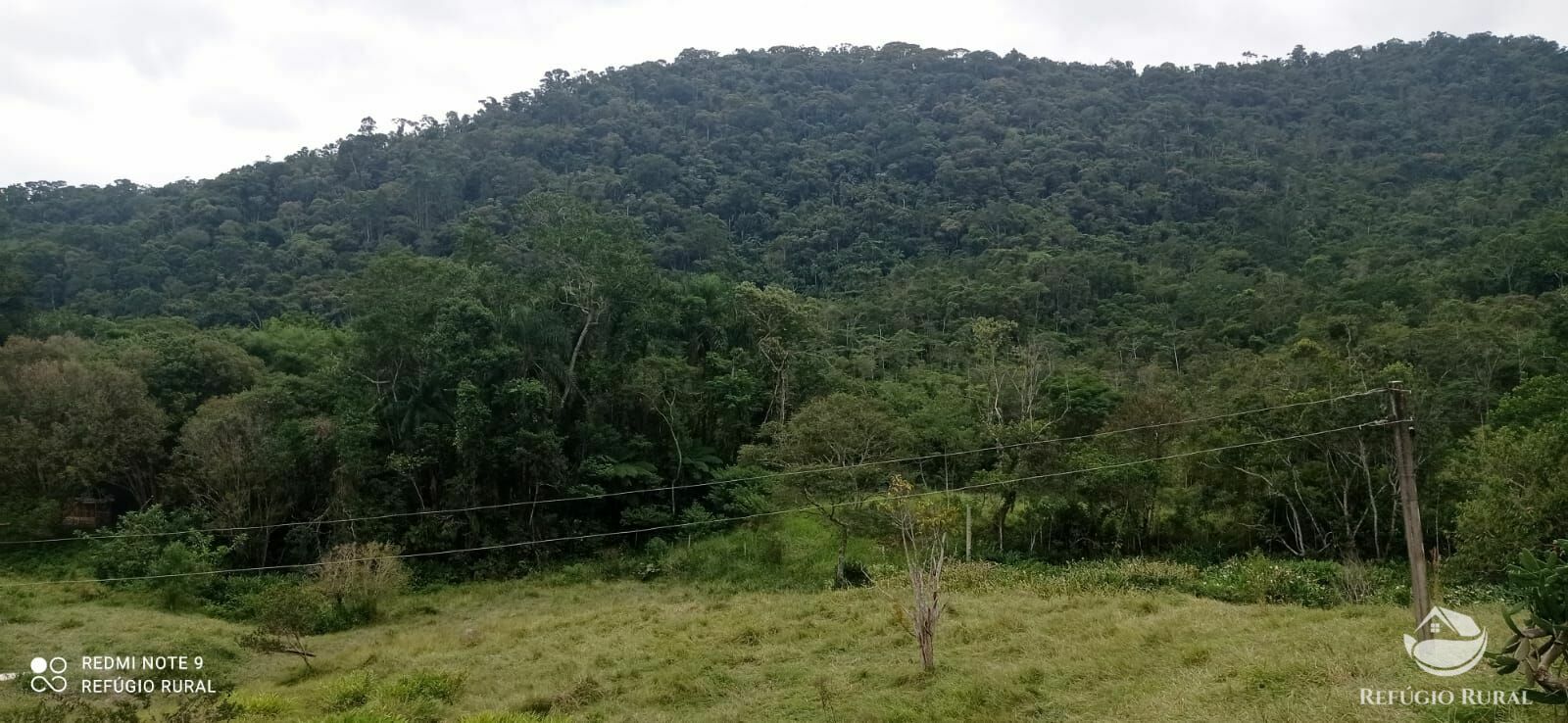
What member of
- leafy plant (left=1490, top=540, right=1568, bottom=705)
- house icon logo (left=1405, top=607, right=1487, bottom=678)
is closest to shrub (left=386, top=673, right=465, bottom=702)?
house icon logo (left=1405, top=607, right=1487, bottom=678)

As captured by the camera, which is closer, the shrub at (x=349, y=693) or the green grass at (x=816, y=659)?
the green grass at (x=816, y=659)

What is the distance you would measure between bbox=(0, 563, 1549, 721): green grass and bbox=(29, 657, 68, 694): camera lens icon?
0.28 meters

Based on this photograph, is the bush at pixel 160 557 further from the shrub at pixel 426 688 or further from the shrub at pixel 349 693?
the shrub at pixel 426 688

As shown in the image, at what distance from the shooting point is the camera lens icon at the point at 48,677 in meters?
13.7

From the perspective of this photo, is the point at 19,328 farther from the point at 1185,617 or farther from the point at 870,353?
the point at 1185,617

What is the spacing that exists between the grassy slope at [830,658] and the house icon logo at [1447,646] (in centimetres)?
21

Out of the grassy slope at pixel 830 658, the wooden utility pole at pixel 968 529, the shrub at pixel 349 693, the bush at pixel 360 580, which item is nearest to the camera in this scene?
the grassy slope at pixel 830 658

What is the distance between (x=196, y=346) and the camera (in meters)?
31.3

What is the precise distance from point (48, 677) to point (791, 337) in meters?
23.9

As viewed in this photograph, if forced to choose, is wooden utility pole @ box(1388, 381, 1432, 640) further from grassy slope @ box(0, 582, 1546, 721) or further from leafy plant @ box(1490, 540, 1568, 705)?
leafy plant @ box(1490, 540, 1568, 705)

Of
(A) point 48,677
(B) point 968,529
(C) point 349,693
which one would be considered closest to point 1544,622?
(C) point 349,693

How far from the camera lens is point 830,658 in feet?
45.6

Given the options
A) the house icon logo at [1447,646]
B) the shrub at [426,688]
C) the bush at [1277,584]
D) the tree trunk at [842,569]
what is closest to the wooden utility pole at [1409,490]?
the house icon logo at [1447,646]

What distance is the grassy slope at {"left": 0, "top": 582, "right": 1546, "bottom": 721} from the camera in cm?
920
